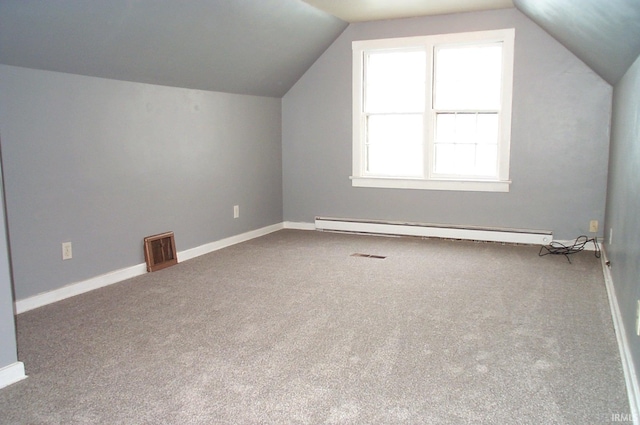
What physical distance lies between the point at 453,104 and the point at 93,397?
14.2ft

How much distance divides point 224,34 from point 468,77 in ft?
8.33

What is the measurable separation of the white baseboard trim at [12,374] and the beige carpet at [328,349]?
0.05 meters

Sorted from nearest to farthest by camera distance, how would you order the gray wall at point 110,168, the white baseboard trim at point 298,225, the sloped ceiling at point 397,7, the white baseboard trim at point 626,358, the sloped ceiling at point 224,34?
the white baseboard trim at point 626,358, the sloped ceiling at point 224,34, the gray wall at point 110,168, the sloped ceiling at point 397,7, the white baseboard trim at point 298,225

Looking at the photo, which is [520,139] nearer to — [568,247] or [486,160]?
[486,160]

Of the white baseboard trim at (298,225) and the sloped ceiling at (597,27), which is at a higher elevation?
the sloped ceiling at (597,27)

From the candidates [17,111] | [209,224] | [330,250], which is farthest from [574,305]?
[17,111]

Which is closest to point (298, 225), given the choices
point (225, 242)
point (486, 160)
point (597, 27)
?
point (225, 242)

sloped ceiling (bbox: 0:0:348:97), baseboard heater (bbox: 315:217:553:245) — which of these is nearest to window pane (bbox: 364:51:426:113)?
sloped ceiling (bbox: 0:0:348:97)

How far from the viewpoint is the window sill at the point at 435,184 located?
16.9ft

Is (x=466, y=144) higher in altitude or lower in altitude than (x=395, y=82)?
lower

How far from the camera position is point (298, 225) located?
6.14 m

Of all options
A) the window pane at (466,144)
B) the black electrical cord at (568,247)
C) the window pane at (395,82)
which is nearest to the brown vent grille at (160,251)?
the window pane at (395,82)

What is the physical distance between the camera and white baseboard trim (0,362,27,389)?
7.50ft

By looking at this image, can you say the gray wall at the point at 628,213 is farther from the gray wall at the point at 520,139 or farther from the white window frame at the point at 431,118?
the white window frame at the point at 431,118
